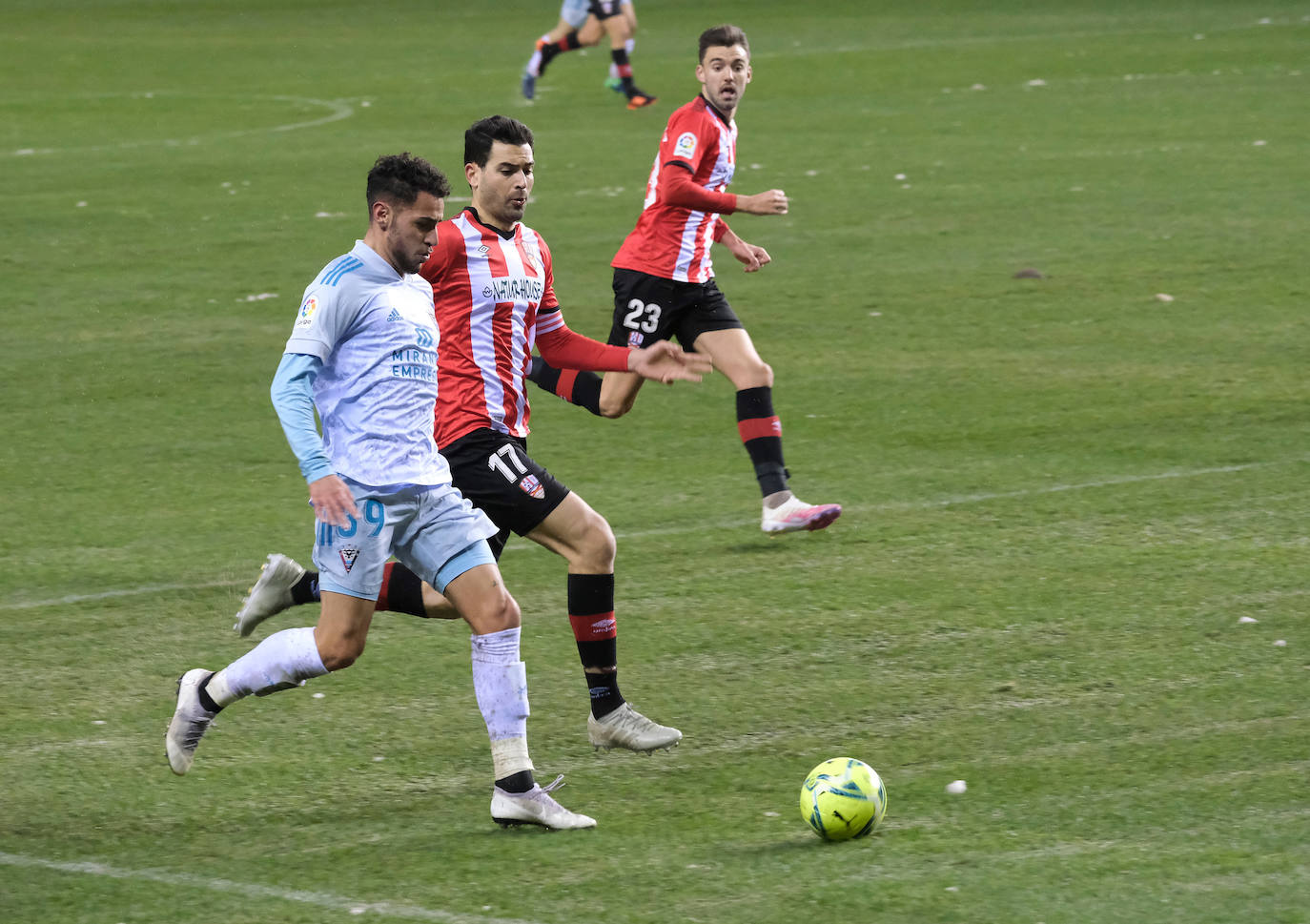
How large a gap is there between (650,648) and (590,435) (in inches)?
143

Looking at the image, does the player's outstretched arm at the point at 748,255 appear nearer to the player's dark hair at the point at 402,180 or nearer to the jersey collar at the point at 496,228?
the jersey collar at the point at 496,228

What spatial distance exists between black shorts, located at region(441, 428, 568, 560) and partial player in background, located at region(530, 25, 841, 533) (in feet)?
9.19

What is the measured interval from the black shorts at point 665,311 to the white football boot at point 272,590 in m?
3.07

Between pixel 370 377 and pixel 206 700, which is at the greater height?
pixel 370 377

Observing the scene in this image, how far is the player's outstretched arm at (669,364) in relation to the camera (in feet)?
19.9

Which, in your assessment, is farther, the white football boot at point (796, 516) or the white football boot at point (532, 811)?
the white football boot at point (796, 516)

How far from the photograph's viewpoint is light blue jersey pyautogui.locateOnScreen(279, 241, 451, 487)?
5.48 m

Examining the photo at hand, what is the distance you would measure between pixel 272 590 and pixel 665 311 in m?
3.25

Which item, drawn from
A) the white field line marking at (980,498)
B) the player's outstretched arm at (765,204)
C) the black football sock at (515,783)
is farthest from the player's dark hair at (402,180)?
the player's outstretched arm at (765,204)

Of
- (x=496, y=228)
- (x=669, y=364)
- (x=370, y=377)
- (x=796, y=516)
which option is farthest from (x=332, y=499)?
(x=796, y=516)

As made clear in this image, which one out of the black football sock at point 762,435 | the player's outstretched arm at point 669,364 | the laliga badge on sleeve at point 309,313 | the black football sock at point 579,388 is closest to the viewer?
the laliga badge on sleeve at point 309,313

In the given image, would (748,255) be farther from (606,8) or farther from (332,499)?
(606,8)

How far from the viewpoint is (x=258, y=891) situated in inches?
199

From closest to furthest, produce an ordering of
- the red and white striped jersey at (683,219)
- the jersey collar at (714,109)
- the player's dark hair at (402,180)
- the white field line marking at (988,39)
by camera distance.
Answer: the player's dark hair at (402,180) → the red and white striped jersey at (683,219) → the jersey collar at (714,109) → the white field line marking at (988,39)
